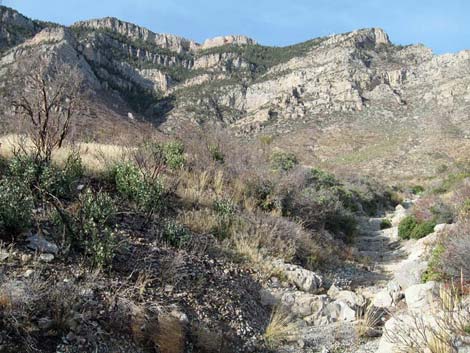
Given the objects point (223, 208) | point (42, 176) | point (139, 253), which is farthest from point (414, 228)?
point (42, 176)

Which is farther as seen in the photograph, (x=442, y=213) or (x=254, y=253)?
(x=442, y=213)

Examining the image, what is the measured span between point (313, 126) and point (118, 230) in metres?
59.5

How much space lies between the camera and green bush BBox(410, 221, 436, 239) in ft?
42.5

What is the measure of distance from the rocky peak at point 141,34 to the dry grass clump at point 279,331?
11718 centimetres

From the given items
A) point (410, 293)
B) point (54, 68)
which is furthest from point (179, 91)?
point (410, 293)

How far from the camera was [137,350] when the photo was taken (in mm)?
3992

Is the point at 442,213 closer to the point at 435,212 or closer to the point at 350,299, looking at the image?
the point at 435,212

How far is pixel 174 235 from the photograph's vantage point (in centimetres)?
657

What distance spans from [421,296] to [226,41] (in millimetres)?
135060

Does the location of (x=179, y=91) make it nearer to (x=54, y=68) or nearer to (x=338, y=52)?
(x=338, y=52)

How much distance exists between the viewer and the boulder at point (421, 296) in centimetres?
554

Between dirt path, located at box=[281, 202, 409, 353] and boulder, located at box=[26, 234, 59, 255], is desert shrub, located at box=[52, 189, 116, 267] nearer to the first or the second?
boulder, located at box=[26, 234, 59, 255]

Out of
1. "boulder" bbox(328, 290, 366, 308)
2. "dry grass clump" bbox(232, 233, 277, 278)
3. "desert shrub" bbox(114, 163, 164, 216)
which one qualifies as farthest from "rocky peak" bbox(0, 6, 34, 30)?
"boulder" bbox(328, 290, 366, 308)

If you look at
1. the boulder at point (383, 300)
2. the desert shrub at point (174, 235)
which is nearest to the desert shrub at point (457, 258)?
the boulder at point (383, 300)
